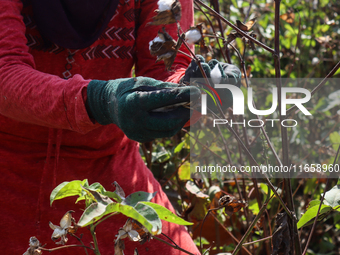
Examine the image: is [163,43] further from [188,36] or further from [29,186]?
[29,186]

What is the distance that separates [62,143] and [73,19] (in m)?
0.34

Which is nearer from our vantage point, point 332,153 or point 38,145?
point 38,145

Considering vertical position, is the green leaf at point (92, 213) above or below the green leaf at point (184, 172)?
above

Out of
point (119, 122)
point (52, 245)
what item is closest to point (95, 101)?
point (119, 122)

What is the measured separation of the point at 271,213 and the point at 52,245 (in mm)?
918

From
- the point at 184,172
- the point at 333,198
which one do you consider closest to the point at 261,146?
the point at 184,172

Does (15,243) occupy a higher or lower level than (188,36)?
lower

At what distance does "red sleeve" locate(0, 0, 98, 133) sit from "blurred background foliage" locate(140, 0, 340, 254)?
1.79 feet

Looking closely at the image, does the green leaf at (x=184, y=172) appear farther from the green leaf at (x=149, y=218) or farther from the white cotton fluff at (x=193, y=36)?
the green leaf at (x=149, y=218)

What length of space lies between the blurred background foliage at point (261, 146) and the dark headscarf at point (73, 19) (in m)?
0.32

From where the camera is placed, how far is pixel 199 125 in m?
1.67

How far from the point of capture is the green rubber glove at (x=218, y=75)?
87 cm

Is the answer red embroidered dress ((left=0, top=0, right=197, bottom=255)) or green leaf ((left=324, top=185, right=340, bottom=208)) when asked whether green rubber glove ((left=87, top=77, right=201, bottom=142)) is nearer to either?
red embroidered dress ((left=0, top=0, right=197, bottom=255))

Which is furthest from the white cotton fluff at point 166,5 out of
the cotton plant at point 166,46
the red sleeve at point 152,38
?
the red sleeve at point 152,38
